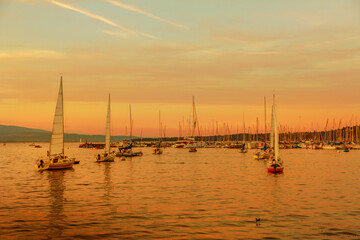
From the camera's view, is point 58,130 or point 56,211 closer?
point 56,211

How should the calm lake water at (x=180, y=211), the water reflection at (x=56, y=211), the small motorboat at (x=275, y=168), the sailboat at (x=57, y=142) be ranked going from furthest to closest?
the sailboat at (x=57, y=142) → the small motorboat at (x=275, y=168) → the water reflection at (x=56, y=211) → the calm lake water at (x=180, y=211)

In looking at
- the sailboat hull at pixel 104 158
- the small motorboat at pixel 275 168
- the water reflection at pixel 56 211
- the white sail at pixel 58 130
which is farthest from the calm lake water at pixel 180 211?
the sailboat hull at pixel 104 158

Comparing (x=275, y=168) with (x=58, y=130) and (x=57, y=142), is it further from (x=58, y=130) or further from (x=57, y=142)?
(x=58, y=130)

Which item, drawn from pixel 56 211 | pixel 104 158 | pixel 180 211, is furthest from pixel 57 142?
pixel 180 211

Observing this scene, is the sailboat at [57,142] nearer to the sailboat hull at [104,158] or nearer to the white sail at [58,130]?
the white sail at [58,130]

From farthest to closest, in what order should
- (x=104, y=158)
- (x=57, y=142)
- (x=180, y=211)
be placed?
1. (x=104, y=158)
2. (x=57, y=142)
3. (x=180, y=211)

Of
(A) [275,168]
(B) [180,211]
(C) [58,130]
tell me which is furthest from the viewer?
(C) [58,130]

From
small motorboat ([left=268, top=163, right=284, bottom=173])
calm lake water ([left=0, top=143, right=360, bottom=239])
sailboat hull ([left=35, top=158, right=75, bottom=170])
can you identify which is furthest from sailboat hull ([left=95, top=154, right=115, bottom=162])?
calm lake water ([left=0, top=143, right=360, bottom=239])

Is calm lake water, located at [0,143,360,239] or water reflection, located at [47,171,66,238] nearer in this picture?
calm lake water, located at [0,143,360,239]

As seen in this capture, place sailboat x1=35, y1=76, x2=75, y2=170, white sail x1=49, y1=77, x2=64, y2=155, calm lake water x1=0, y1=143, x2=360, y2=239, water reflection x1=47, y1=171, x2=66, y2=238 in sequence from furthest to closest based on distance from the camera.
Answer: sailboat x1=35, y1=76, x2=75, y2=170, white sail x1=49, y1=77, x2=64, y2=155, water reflection x1=47, y1=171, x2=66, y2=238, calm lake water x1=0, y1=143, x2=360, y2=239

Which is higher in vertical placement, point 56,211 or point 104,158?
point 104,158

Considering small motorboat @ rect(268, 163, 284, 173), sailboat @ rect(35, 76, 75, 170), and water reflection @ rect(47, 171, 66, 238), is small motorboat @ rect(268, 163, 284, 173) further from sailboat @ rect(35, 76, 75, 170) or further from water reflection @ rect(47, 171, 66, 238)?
sailboat @ rect(35, 76, 75, 170)

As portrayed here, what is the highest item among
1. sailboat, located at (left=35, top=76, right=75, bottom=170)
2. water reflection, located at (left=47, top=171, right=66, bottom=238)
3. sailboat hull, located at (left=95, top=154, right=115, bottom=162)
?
sailboat, located at (left=35, top=76, right=75, bottom=170)

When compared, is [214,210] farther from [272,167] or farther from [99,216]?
[272,167]
